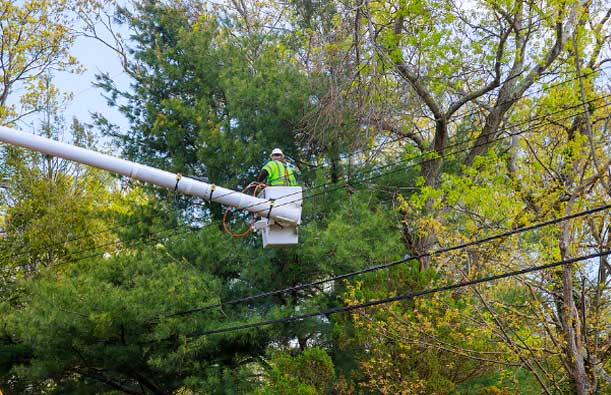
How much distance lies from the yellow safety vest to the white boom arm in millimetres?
506

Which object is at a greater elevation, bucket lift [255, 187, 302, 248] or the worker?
the worker

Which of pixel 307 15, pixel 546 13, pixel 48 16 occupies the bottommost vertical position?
pixel 546 13

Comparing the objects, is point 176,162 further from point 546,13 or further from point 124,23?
point 546,13

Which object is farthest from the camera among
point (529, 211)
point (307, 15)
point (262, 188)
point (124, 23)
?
point (124, 23)

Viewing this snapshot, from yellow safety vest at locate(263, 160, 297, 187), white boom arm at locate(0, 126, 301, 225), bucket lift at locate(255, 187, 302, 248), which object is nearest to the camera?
white boom arm at locate(0, 126, 301, 225)

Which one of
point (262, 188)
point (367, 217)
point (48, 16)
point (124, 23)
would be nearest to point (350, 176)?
point (367, 217)

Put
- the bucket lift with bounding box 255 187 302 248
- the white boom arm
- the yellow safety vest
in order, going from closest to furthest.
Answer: the white boom arm → the bucket lift with bounding box 255 187 302 248 → the yellow safety vest

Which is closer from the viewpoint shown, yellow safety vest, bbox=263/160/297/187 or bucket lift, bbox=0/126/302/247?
bucket lift, bbox=0/126/302/247

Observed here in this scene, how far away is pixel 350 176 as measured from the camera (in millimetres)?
19250

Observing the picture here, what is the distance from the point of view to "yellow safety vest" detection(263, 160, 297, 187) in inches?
444

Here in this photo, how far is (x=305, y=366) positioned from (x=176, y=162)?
804cm

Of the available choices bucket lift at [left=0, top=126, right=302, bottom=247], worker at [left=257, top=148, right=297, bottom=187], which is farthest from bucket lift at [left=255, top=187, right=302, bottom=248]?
worker at [left=257, top=148, right=297, bottom=187]

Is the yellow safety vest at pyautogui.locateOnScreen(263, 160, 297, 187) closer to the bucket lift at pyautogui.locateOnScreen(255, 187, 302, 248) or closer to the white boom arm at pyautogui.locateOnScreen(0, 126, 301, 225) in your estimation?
the bucket lift at pyautogui.locateOnScreen(255, 187, 302, 248)

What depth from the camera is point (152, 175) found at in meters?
10.3
